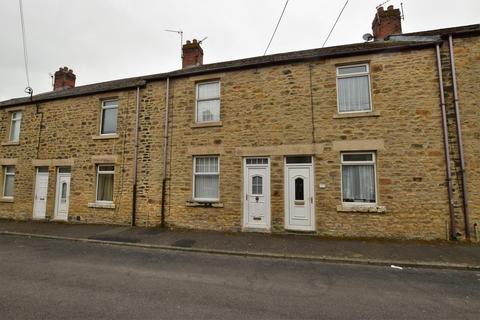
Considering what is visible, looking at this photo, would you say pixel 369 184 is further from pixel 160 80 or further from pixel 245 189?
pixel 160 80

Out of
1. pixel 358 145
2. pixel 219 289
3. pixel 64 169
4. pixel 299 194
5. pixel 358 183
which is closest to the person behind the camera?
pixel 219 289

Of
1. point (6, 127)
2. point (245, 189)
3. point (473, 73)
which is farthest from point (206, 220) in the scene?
point (6, 127)

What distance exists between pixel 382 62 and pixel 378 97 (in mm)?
1186

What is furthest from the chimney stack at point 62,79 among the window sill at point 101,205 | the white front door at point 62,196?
the window sill at point 101,205

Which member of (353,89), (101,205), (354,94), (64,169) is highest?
(353,89)

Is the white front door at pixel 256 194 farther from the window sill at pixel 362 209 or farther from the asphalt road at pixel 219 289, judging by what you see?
the asphalt road at pixel 219 289

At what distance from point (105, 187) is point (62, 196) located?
2.33 meters

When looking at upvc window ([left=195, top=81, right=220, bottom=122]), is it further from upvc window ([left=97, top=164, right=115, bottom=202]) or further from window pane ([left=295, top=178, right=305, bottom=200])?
upvc window ([left=97, top=164, right=115, bottom=202])

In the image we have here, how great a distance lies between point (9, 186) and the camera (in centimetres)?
1280

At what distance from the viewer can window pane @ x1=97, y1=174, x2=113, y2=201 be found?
10.9 meters

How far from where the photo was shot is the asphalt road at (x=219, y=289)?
363cm

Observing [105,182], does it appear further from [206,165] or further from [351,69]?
[351,69]

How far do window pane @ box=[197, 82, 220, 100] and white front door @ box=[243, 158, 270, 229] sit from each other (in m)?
3.00

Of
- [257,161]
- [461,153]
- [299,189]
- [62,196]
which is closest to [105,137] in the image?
[62,196]
